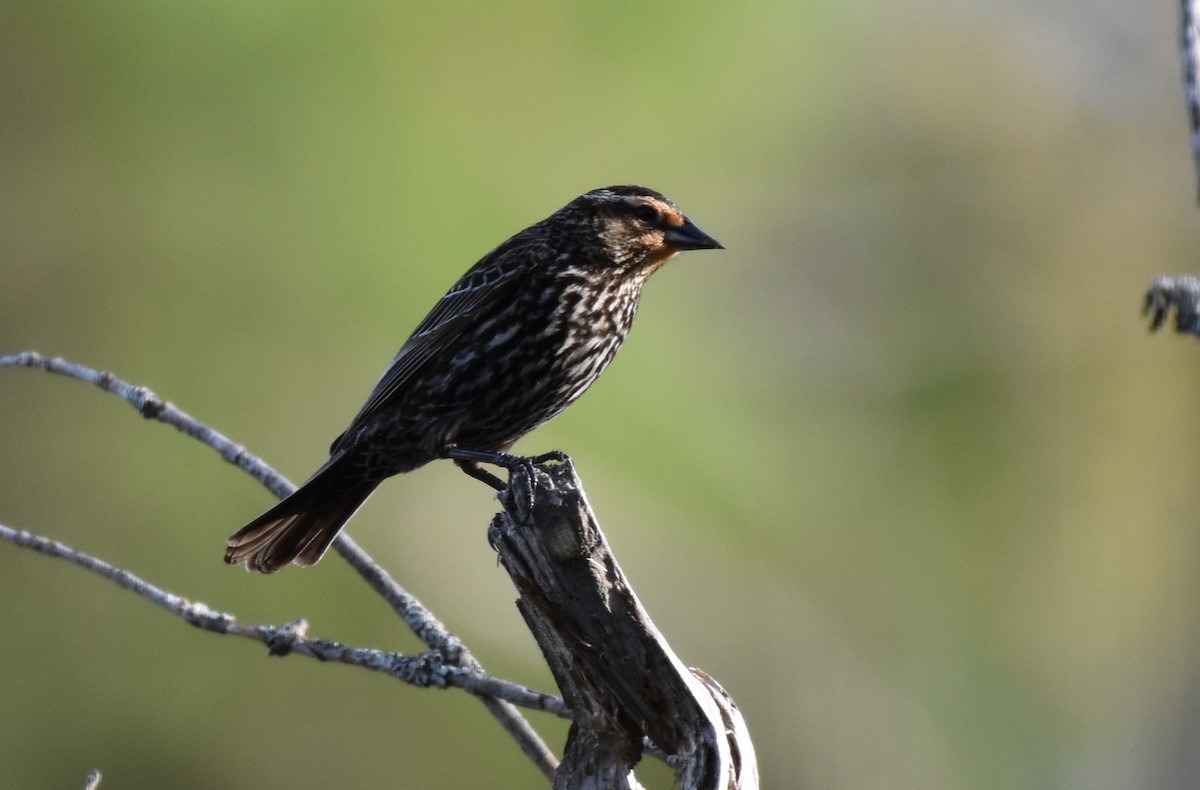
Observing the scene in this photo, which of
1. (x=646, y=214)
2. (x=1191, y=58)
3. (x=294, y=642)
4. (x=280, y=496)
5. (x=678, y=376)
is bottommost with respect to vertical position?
(x=678, y=376)

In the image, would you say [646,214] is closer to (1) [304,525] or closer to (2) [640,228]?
(2) [640,228]

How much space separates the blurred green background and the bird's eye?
2735 mm

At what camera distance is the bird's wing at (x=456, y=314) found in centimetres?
371

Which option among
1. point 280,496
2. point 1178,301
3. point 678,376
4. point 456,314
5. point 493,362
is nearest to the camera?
point 1178,301

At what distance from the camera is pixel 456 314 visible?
3744mm

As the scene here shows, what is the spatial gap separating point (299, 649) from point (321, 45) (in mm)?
4936

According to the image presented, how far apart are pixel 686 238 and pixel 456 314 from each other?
2.20 ft

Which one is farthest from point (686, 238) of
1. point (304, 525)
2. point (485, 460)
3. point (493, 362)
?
point (304, 525)

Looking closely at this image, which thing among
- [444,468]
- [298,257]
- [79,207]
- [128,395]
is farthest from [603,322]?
[79,207]

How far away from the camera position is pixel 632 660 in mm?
2234

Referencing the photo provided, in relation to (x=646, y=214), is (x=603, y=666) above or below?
below

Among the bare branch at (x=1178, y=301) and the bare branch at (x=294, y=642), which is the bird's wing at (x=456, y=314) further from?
the bare branch at (x=1178, y=301)

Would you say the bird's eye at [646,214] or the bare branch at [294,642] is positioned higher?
the bird's eye at [646,214]

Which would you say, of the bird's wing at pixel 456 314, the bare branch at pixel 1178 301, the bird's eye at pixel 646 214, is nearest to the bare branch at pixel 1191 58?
the bare branch at pixel 1178 301
